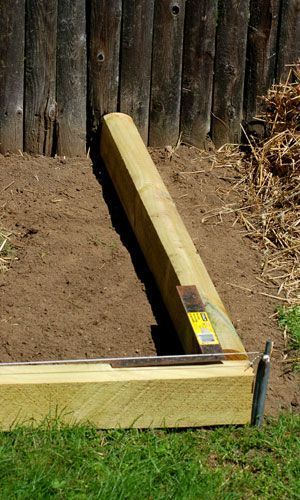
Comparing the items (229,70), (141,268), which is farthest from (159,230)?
(229,70)

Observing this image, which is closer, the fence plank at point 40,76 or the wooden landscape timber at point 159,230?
the wooden landscape timber at point 159,230

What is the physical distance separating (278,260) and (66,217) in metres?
1.12

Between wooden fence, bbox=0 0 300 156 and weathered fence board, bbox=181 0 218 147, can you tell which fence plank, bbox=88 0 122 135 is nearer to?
wooden fence, bbox=0 0 300 156

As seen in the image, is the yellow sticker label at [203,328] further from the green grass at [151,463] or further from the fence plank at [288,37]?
the fence plank at [288,37]

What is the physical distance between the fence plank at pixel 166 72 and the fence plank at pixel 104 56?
0.22 m

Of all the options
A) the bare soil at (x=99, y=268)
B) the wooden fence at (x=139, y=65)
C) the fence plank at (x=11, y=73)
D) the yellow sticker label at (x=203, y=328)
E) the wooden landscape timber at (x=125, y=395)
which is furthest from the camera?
the wooden fence at (x=139, y=65)

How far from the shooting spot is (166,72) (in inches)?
250

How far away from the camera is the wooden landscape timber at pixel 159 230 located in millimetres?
4664

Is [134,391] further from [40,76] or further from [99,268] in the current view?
[40,76]

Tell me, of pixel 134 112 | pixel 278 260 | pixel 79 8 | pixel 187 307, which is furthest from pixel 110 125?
pixel 187 307

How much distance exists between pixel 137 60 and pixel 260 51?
732mm

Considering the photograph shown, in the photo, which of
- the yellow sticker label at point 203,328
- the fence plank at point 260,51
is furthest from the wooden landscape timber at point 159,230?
the fence plank at point 260,51

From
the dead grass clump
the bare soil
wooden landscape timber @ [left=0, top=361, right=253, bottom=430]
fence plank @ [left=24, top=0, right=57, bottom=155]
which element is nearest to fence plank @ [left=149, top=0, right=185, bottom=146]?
the bare soil

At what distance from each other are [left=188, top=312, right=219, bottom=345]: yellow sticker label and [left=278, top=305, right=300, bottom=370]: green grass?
46 cm
